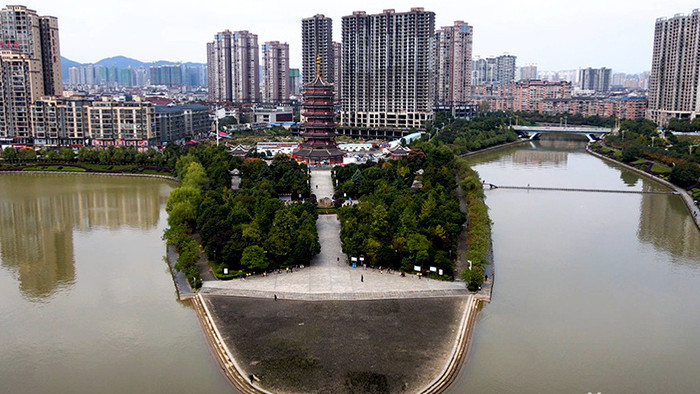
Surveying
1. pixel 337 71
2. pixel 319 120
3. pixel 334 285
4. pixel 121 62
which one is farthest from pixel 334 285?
pixel 121 62

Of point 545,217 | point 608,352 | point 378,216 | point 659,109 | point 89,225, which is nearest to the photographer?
point 608,352

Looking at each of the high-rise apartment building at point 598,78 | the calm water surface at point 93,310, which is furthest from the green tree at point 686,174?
the high-rise apartment building at point 598,78

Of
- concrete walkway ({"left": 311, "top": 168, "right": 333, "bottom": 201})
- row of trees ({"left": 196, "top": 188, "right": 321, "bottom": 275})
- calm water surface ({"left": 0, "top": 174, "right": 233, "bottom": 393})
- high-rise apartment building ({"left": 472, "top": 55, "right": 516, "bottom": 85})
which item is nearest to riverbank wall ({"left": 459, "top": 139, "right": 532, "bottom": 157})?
concrete walkway ({"left": 311, "top": 168, "right": 333, "bottom": 201})

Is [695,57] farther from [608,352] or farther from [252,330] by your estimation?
[252,330]

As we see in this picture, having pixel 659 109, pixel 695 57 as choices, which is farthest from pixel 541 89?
pixel 695 57

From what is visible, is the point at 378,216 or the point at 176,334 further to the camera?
the point at 378,216
